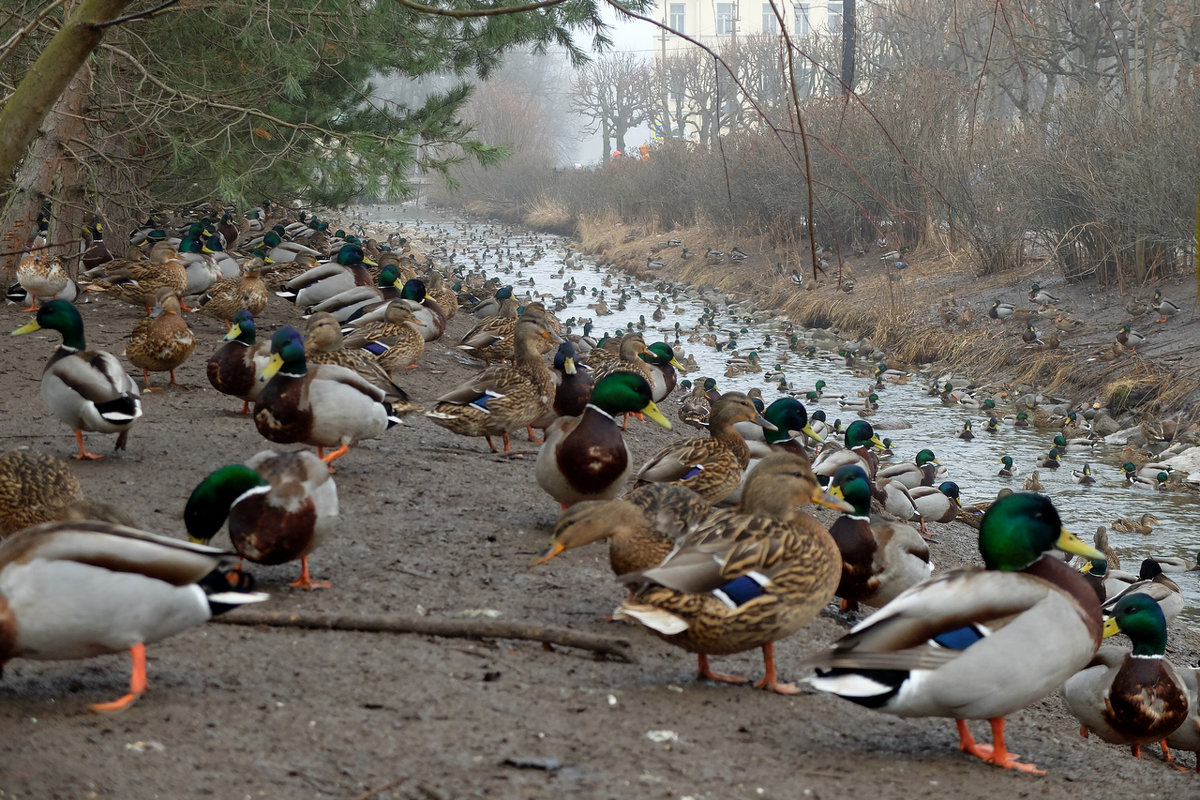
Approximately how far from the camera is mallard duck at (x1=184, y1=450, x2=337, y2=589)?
14.3 feet

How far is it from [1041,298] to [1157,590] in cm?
1130

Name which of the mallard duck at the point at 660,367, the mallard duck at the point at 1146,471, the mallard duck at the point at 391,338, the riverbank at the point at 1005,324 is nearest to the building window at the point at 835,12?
the riverbank at the point at 1005,324

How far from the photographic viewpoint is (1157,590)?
24.7 ft

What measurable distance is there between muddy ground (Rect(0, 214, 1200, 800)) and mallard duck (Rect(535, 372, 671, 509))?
344 mm

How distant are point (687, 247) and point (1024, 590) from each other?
27.1 meters

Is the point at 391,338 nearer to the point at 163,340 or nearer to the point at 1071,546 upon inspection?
the point at 163,340

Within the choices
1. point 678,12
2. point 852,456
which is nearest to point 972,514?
point 852,456

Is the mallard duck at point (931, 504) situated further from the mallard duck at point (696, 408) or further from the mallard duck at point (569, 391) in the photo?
the mallard duck at point (569, 391)

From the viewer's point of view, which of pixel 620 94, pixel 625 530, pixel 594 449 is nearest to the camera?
pixel 625 530

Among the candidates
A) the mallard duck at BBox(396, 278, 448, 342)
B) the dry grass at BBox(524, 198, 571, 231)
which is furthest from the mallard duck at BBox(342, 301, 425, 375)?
the dry grass at BBox(524, 198, 571, 231)

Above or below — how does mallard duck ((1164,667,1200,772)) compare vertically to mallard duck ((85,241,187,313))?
below

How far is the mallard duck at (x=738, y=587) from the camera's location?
3.89m

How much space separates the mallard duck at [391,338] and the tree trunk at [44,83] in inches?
267

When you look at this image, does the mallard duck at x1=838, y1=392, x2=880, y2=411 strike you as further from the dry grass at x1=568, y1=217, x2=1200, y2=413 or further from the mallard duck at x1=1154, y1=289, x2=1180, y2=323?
the mallard duck at x1=1154, y1=289, x2=1180, y2=323
